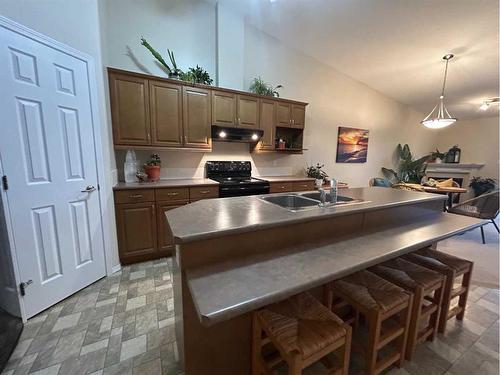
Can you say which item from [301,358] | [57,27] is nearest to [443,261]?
[301,358]

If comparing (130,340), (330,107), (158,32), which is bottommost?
(130,340)

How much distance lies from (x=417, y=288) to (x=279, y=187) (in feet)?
7.59

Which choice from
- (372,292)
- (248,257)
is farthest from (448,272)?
(248,257)

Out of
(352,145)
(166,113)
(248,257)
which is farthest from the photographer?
(352,145)

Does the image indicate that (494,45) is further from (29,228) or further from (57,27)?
(29,228)

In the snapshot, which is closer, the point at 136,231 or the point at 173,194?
the point at 136,231

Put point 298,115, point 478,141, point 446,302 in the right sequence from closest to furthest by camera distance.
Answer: point 446,302 → point 298,115 → point 478,141

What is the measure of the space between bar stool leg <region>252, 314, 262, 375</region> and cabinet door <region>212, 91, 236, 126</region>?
263cm

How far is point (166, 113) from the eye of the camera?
2.79 meters

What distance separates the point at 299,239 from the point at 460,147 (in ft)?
25.7

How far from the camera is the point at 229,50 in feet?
11.0

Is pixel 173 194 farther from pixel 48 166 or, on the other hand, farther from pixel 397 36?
pixel 397 36

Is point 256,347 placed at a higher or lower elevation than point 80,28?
lower

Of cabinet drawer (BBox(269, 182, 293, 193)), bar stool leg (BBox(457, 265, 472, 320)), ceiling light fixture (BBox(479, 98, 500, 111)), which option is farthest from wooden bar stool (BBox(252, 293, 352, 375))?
ceiling light fixture (BBox(479, 98, 500, 111))
